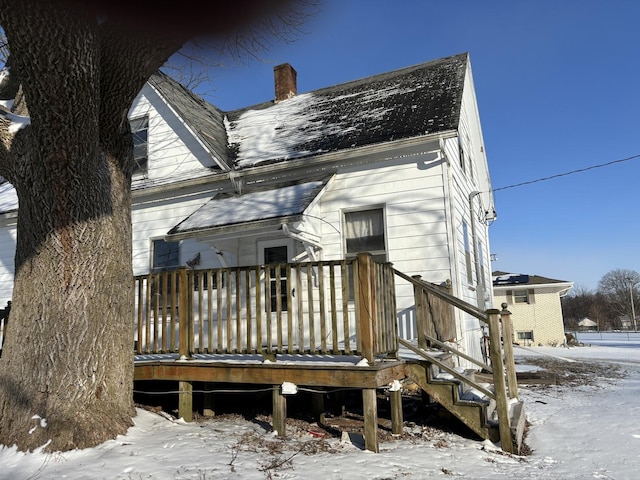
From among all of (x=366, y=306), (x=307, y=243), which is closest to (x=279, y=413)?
(x=366, y=306)

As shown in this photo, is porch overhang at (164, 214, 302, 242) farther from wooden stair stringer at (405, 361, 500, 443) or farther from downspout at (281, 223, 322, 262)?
wooden stair stringer at (405, 361, 500, 443)

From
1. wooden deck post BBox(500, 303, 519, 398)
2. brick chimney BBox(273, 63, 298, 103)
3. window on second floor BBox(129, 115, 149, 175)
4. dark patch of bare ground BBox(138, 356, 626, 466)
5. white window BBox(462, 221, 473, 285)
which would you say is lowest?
dark patch of bare ground BBox(138, 356, 626, 466)

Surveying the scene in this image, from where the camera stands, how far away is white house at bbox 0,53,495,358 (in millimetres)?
8320

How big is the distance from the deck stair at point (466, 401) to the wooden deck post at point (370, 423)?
77 cm

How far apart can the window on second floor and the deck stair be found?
27.3ft

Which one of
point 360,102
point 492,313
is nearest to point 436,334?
point 492,313

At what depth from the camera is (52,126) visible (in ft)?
15.2

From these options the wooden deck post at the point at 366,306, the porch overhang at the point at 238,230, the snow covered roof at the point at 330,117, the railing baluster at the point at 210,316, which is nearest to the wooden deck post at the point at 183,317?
the railing baluster at the point at 210,316

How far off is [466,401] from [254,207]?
15.9ft

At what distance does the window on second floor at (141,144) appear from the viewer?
11375 millimetres

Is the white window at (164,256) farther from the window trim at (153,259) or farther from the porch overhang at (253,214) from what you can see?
the porch overhang at (253,214)

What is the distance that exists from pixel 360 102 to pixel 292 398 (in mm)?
7029

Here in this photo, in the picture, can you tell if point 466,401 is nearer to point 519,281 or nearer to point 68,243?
point 68,243

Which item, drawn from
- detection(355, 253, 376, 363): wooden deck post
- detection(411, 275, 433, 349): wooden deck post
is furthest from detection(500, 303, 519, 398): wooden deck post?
detection(355, 253, 376, 363): wooden deck post
